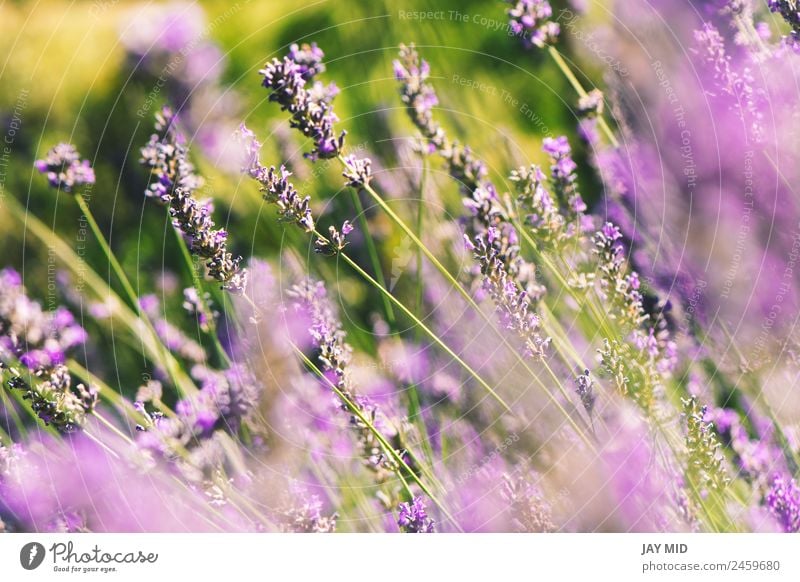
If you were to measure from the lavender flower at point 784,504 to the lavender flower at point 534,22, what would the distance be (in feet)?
2.03

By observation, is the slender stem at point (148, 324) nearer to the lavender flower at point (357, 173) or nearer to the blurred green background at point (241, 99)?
the blurred green background at point (241, 99)

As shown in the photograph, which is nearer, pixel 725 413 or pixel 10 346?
pixel 10 346

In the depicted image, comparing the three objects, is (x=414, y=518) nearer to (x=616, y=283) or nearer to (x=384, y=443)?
(x=384, y=443)

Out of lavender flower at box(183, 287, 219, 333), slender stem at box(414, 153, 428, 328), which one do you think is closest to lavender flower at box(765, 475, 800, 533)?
slender stem at box(414, 153, 428, 328)

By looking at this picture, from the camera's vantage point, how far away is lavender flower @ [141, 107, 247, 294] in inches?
24.8

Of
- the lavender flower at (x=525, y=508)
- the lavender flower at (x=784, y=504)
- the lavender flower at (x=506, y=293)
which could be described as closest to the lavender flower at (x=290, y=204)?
the lavender flower at (x=506, y=293)

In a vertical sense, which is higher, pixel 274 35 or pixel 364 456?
pixel 274 35

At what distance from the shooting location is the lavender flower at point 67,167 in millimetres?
721

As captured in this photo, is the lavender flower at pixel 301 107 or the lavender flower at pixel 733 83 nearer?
the lavender flower at pixel 301 107

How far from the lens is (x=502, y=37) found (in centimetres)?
75

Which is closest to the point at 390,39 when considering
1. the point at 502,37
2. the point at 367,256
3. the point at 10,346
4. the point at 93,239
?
the point at 502,37

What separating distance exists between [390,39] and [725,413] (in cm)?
63
